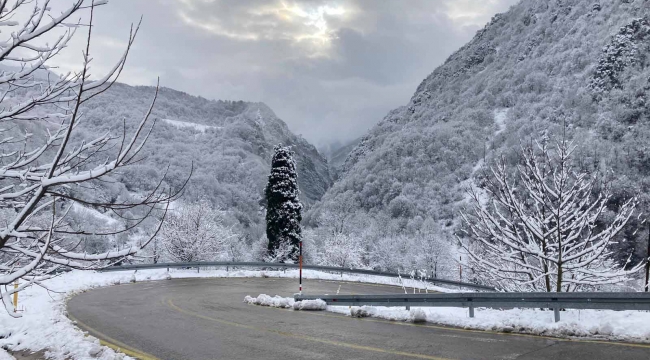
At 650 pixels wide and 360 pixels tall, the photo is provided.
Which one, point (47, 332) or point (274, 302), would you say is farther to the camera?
point (274, 302)

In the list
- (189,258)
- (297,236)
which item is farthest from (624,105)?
(189,258)

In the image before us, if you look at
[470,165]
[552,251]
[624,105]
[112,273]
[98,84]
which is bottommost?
[112,273]

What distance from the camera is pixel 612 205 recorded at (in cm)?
6888

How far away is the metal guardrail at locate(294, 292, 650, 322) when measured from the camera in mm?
8126

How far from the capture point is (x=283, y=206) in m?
39.6

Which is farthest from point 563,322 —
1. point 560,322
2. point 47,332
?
point 47,332

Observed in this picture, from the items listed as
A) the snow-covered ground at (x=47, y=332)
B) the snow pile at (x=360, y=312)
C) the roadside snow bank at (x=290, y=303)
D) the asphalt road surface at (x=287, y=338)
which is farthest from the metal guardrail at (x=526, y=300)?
the snow-covered ground at (x=47, y=332)

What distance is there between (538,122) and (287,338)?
412 ft

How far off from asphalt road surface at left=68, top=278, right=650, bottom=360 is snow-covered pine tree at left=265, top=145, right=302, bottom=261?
76.5ft

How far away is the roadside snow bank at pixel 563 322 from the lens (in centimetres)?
791

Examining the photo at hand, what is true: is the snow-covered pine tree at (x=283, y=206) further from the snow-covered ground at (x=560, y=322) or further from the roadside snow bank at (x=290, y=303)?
the snow-covered ground at (x=560, y=322)

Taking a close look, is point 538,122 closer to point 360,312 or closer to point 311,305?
point 311,305

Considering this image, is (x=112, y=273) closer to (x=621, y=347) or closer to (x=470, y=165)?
(x=621, y=347)

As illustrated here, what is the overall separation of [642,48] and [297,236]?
123648mm
